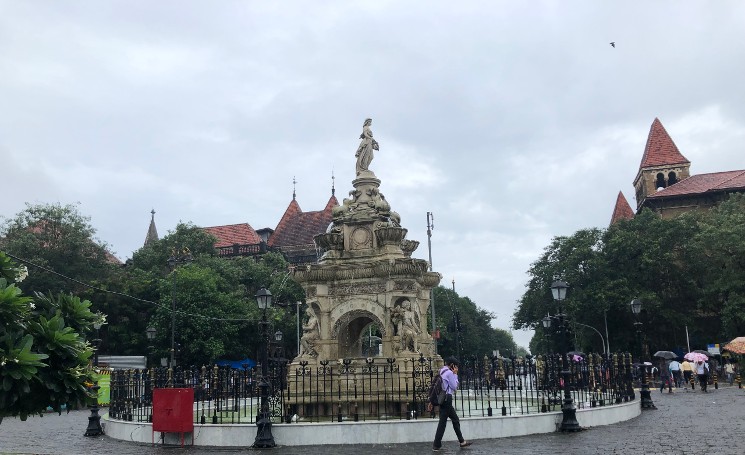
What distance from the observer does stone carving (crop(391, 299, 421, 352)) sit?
1694 cm

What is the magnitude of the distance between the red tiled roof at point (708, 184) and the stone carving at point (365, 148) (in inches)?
2185

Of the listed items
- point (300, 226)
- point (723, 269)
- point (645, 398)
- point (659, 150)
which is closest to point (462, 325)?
point (300, 226)

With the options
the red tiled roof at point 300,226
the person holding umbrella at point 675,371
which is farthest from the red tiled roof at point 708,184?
the red tiled roof at point 300,226

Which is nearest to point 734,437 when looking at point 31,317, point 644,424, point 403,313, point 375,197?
point 644,424

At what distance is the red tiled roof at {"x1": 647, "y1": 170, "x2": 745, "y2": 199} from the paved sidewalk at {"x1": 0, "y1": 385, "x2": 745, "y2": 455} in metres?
52.8

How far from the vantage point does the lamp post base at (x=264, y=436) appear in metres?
13.9

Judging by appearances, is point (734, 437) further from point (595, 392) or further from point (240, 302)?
point (240, 302)

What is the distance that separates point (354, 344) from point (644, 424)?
8355 mm

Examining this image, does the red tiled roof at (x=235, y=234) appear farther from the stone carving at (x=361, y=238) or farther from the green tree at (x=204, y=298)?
the stone carving at (x=361, y=238)

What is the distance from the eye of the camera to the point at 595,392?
18.4 metres

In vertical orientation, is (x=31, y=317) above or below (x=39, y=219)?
below

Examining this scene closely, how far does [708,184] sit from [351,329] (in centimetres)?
6051

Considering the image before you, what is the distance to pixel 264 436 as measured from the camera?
13.9 meters

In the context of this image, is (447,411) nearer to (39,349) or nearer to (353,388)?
(353,388)
